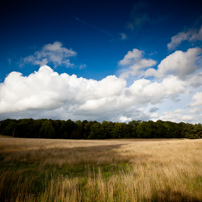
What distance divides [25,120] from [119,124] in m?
59.3

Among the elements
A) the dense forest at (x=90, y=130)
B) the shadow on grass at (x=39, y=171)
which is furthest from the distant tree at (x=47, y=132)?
the shadow on grass at (x=39, y=171)

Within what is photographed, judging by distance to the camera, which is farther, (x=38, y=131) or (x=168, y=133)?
(x=168, y=133)

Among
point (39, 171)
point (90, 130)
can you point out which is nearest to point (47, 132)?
point (90, 130)

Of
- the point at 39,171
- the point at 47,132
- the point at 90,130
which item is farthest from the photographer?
the point at 90,130

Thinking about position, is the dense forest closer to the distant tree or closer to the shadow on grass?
the distant tree

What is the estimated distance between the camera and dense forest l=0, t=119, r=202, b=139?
60.0m

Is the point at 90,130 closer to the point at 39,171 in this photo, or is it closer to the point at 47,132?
the point at 47,132

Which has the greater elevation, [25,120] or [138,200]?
[25,120]

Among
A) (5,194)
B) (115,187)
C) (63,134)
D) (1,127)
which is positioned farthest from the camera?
Result: (63,134)

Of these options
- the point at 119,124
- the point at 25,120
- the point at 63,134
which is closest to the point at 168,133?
the point at 119,124

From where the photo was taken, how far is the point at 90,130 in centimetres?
7094

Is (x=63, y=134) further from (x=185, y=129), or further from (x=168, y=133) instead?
(x=185, y=129)

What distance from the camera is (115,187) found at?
3.55 m

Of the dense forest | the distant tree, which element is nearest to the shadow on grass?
the distant tree
